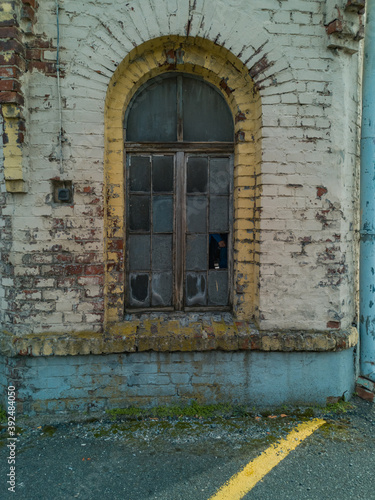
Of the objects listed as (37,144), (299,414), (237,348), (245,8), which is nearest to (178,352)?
(237,348)

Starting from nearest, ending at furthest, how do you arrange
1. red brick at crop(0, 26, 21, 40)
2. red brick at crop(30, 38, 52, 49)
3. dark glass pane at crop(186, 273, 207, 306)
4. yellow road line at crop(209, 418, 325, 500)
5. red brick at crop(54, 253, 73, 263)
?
yellow road line at crop(209, 418, 325, 500), red brick at crop(0, 26, 21, 40), red brick at crop(30, 38, 52, 49), red brick at crop(54, 253, 73, 263), dark glass pane at crop(186, 273, 207, 306)

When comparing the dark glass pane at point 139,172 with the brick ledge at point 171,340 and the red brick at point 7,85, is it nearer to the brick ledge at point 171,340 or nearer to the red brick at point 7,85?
the red brick at point 7,85

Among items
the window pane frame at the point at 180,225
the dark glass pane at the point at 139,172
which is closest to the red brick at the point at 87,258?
the window pane frame at the point at 180,225

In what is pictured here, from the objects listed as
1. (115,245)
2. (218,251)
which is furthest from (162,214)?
(218,251)

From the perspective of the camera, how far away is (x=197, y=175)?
3.69 metres

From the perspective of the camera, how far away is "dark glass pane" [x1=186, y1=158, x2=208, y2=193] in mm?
3689

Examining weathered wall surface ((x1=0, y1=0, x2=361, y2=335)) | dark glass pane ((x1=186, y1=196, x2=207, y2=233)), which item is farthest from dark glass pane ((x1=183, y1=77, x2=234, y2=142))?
dark glass pane ((x1=186, y1=196, x2=207, y2=233))

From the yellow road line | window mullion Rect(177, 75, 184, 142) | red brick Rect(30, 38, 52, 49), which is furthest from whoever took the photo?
window mullion Rect(177, 75, 184, 142)

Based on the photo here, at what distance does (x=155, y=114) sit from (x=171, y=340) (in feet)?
7.29

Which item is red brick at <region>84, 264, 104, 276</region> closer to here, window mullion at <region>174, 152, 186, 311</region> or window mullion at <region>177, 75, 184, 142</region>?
window mullion at <region>174, 152, 186, 311</region>

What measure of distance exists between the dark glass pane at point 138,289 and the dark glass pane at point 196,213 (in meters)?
0.70

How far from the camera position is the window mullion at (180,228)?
3.67 metres

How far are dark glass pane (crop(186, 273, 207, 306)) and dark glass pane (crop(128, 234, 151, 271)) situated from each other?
1.49 feet

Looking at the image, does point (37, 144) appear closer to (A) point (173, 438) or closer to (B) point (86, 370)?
(B) point (86, 370)
